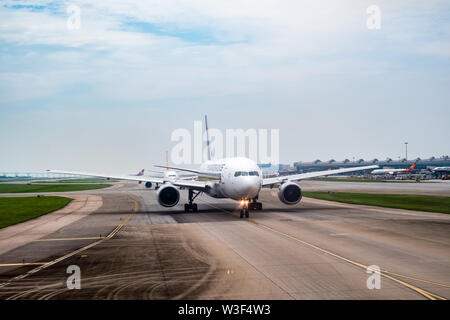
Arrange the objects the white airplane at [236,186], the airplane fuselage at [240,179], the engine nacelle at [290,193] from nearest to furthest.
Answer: the airplane fuselage at [240,179]
the white airplane at [236,186]
the engine nacelle at [290,193]

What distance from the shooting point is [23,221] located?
1400 inches

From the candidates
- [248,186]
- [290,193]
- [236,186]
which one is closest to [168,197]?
[236,186]

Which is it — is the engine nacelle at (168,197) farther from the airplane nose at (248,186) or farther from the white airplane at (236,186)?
the airplane nose at (248,186)

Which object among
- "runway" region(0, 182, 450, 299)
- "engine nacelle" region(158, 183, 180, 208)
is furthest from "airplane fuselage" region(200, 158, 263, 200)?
"runway" region(0, 182, 450, 299)

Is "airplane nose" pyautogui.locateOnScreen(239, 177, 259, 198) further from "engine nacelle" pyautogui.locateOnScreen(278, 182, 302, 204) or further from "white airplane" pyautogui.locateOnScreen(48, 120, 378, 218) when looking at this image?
"engine nacelle" pyautogui.locateOnScreen(278, 182, 302, 204)

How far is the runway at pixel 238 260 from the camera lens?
13.6m

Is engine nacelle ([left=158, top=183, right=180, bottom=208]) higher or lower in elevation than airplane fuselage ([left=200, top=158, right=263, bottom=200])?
lower

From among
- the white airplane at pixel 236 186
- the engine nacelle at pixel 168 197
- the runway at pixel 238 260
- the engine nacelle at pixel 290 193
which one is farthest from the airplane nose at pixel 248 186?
the engine nacelle at pixel 168 197

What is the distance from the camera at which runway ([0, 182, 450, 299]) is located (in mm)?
13578

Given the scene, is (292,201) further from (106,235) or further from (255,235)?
(106,235)

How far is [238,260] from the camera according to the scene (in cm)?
1853

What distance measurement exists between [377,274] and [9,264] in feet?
46.4

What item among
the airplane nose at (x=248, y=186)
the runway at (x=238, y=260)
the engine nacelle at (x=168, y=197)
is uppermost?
the airplane nose at (x=248, y=186)

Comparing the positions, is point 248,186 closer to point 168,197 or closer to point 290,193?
point 290,193
